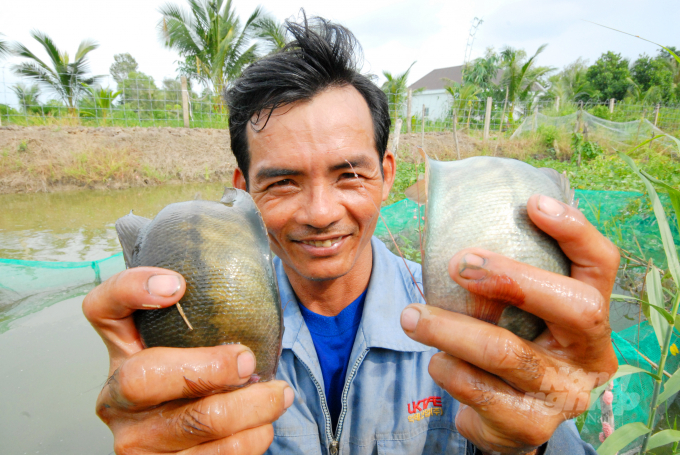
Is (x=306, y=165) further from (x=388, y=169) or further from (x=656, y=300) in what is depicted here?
(x=656, y=300)

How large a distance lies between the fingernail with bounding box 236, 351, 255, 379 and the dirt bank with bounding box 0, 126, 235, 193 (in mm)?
15183

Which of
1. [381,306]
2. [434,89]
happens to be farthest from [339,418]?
[434,89]

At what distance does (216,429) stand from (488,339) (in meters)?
0.87

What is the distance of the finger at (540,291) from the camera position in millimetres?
1022

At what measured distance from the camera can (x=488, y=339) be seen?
106 centimetres

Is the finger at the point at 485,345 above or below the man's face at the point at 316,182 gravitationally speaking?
below

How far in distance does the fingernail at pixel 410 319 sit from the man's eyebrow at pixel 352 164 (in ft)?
3.17

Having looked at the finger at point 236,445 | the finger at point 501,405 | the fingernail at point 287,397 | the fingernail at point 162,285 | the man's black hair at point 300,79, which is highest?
the man's black hair at point 300,79

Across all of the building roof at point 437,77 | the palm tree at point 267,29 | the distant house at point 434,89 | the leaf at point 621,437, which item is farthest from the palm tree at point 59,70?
the building roof at point 437,77

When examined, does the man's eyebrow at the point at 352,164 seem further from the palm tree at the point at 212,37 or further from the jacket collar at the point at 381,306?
the palm tree at the point at 212,37

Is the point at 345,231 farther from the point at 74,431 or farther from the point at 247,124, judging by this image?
the point at 74,431

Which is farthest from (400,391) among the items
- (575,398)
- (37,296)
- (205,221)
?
(37,296)

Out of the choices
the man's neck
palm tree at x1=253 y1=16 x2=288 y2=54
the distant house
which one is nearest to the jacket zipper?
the man's neck

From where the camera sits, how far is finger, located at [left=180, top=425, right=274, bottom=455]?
1.22 metres
